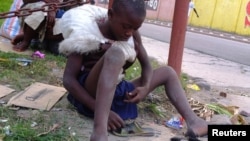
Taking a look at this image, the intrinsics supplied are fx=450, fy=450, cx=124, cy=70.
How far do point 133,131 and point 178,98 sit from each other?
367mm

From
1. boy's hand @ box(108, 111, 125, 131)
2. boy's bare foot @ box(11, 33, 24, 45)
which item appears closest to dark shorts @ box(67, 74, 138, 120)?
boy's hand @ box(108, 111, 125, 131)

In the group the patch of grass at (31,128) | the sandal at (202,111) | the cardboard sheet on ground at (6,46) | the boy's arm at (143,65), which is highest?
the boy's arm at (143,65)

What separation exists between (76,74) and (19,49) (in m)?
2.36

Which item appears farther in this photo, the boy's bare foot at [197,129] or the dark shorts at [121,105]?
the dark shorts at [121,105]

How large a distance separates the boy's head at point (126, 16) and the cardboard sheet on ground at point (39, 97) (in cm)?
85

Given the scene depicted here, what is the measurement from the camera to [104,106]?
8.13 feet

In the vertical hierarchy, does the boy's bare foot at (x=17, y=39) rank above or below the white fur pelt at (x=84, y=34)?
below

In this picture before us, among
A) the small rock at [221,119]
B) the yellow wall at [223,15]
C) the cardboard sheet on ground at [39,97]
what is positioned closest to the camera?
the cardboard sheet on ground at [39,97]

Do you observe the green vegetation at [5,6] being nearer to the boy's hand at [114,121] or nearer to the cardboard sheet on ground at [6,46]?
the cardboard sheet on ground at [6,46]

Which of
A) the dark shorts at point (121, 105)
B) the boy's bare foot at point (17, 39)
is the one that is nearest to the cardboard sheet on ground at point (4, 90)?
the dark shorts at point (121, 105)

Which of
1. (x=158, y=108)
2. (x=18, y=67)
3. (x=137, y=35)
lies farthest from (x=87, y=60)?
(x=18, y=67)

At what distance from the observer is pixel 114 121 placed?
2822 mm

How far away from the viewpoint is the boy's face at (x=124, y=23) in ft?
8.69

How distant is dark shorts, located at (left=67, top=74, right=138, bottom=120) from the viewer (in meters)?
2.98
